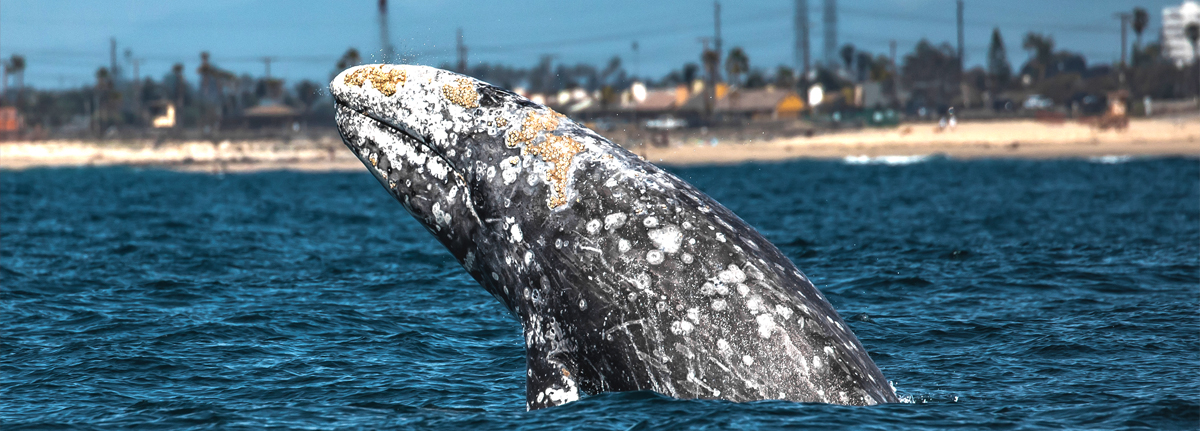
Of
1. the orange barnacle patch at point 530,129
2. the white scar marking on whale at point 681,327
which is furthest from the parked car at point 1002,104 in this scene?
the white scar marking on whale at point 681,327

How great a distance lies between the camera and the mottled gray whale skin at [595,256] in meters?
5.85

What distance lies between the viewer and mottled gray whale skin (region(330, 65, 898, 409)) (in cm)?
585

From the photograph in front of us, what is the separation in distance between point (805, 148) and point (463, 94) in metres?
86.2

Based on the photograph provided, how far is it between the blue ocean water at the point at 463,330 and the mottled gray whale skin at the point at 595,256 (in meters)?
0.19

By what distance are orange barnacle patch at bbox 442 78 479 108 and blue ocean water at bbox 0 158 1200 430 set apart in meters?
1.91

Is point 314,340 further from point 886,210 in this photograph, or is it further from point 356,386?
point 886,210

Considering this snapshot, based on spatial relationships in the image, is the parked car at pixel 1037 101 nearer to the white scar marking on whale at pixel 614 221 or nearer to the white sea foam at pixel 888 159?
the white sea foam at pixel 888 159

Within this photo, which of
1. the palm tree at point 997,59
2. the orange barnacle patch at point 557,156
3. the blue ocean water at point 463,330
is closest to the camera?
the orange barnacle patch at point 557,156

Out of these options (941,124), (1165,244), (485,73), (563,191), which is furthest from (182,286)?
(941,124)

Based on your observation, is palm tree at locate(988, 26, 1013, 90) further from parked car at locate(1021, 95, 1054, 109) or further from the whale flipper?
the whale flipper

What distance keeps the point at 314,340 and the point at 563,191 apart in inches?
206

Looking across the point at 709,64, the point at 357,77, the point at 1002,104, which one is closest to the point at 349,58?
the point at 709,64

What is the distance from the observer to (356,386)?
854cm

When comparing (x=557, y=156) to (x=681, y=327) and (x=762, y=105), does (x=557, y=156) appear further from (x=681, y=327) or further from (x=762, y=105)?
(x=762, y=105)
